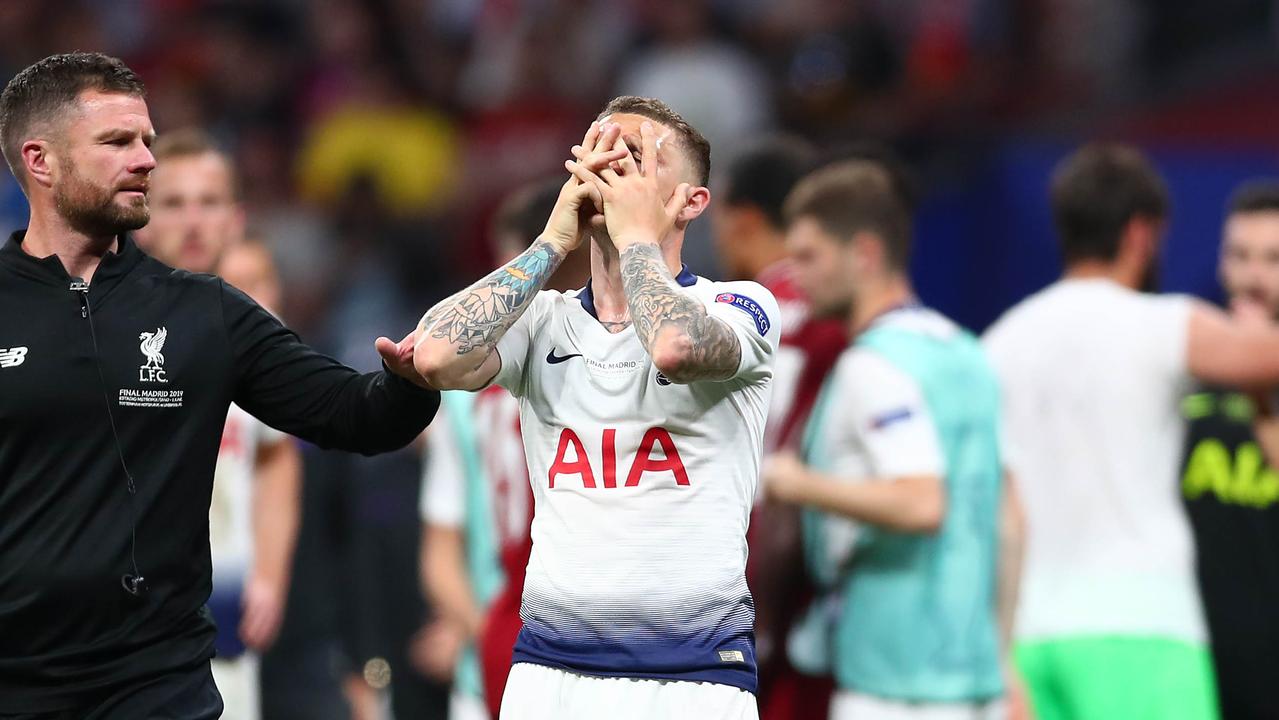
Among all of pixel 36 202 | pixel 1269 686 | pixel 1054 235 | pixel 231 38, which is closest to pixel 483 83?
pixel 231 38

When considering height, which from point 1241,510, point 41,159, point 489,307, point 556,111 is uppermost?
point 556,111

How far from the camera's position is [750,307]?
176 inches

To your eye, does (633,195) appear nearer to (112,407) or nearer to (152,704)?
(112,407)

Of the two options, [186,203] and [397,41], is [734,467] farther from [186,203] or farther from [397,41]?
[397,41]

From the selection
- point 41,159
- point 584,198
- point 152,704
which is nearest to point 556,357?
point 584,198

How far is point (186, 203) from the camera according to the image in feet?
23.8

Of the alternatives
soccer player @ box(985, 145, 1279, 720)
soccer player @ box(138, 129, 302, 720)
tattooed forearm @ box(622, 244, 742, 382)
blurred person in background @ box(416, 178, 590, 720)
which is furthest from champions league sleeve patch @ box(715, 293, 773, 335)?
soccer player @ box(138, 129, 302, 720)

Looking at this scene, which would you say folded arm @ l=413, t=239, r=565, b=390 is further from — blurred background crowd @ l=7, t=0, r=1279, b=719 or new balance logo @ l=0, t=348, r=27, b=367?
blurred background crowd @ l=7, t=0, r=1279, b=719

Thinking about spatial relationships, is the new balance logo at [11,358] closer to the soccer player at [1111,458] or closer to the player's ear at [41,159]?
the player's ear at [41,159]

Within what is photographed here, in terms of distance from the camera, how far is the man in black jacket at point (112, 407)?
4520 mm

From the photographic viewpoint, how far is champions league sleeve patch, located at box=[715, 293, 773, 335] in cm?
445

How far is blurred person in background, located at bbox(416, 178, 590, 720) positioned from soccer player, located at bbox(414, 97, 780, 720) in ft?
6.57

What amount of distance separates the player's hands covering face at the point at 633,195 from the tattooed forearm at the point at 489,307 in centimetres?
20

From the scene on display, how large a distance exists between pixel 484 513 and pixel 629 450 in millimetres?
3291
